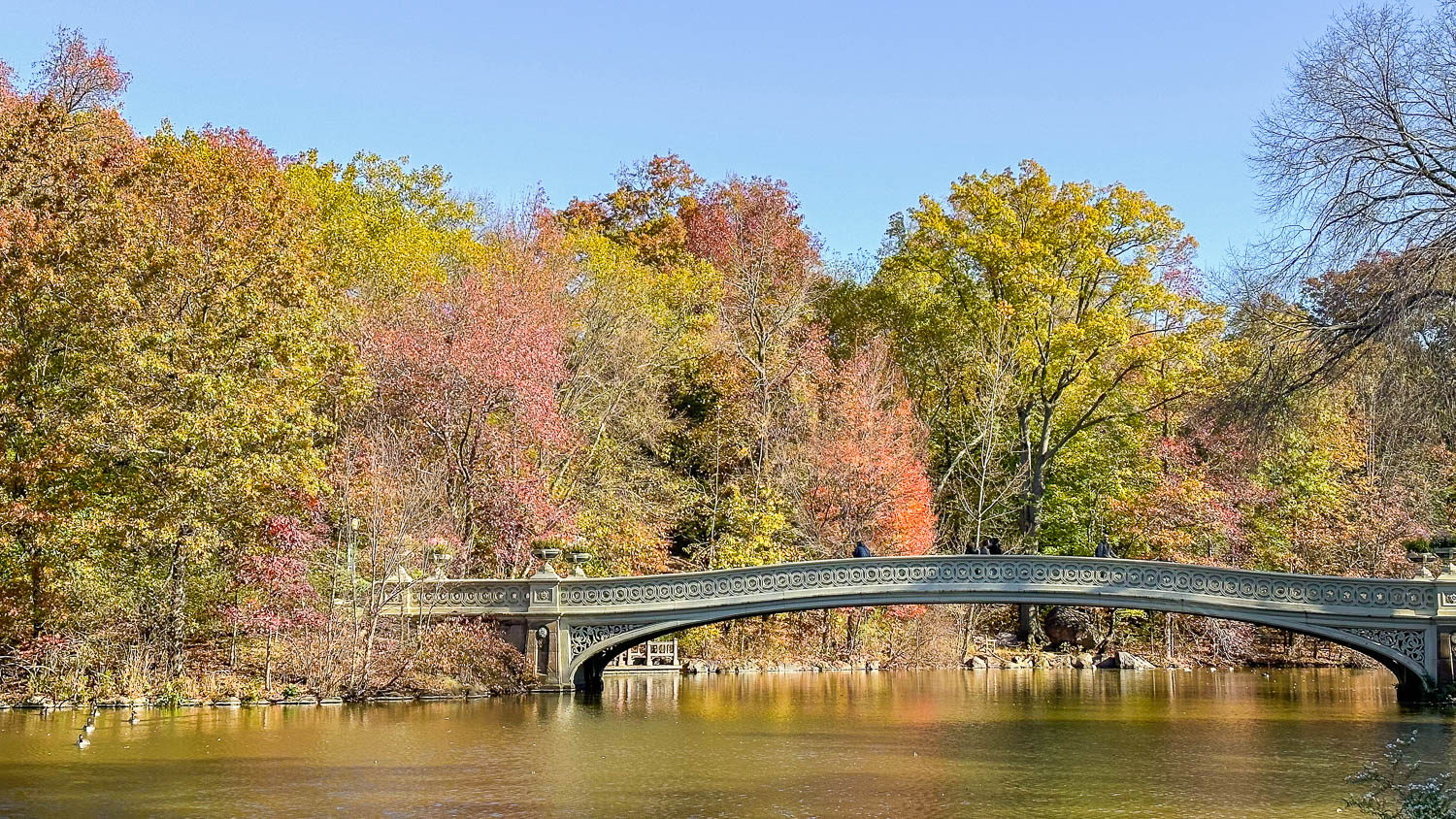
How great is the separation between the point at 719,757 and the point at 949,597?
935 cm

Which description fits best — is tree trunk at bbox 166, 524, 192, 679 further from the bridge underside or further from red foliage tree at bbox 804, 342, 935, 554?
red foliage tree at bbox 804, 342, 935, 554

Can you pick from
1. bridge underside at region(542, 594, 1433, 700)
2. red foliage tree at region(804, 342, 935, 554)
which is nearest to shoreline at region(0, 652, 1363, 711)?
bridge underside at region(542, 594, 1433, 700)

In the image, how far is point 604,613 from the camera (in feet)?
85.3

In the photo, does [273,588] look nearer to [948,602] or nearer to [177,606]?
[177,606]

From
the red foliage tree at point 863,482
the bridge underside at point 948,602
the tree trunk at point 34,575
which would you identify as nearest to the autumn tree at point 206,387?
the tree trunk at point 34,575

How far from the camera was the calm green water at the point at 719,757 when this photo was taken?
1322 cm

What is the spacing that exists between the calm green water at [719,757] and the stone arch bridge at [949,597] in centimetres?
119

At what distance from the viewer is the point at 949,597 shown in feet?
83.5

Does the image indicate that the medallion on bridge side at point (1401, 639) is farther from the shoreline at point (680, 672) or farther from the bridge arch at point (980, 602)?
the shoreline at point (680, 672)

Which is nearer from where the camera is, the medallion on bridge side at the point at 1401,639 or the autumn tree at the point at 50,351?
the autumn tree at the point at 50,351

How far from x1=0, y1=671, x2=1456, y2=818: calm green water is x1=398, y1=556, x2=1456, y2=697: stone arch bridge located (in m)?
1.19

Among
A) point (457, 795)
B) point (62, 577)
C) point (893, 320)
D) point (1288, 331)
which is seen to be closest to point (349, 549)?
point (62, 577)

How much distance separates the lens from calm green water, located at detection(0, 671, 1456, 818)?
13.2m

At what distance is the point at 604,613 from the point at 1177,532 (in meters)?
17.6
